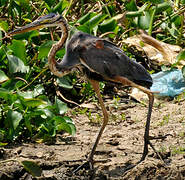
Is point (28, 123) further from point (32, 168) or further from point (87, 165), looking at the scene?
point (32, 168)

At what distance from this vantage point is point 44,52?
5082mm

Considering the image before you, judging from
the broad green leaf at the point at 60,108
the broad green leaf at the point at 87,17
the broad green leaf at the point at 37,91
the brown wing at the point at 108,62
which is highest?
the brown wing at the point at 108,62

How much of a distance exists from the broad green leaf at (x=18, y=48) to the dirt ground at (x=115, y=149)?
948 mm

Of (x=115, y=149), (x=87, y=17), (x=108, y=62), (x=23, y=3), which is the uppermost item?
(x=23, y=3)

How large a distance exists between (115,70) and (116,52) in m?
0.19

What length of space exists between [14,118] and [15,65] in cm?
85

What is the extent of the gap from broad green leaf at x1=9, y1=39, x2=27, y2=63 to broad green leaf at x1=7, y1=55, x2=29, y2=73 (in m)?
0.09

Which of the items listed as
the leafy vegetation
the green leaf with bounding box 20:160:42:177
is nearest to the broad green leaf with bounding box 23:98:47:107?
the leafy vegetation

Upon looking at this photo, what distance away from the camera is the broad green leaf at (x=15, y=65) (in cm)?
498

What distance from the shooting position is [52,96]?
5.68 m

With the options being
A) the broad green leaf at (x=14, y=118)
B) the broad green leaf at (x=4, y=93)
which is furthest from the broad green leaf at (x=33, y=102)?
the broad green leaf at (x=4, y=93)

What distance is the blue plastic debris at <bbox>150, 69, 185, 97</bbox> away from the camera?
593 centimetres

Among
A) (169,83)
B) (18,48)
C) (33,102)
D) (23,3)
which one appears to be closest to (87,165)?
(33,102)

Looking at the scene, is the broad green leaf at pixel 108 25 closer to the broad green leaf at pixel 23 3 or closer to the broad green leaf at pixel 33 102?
the broad green leaf at pixel 23 3
